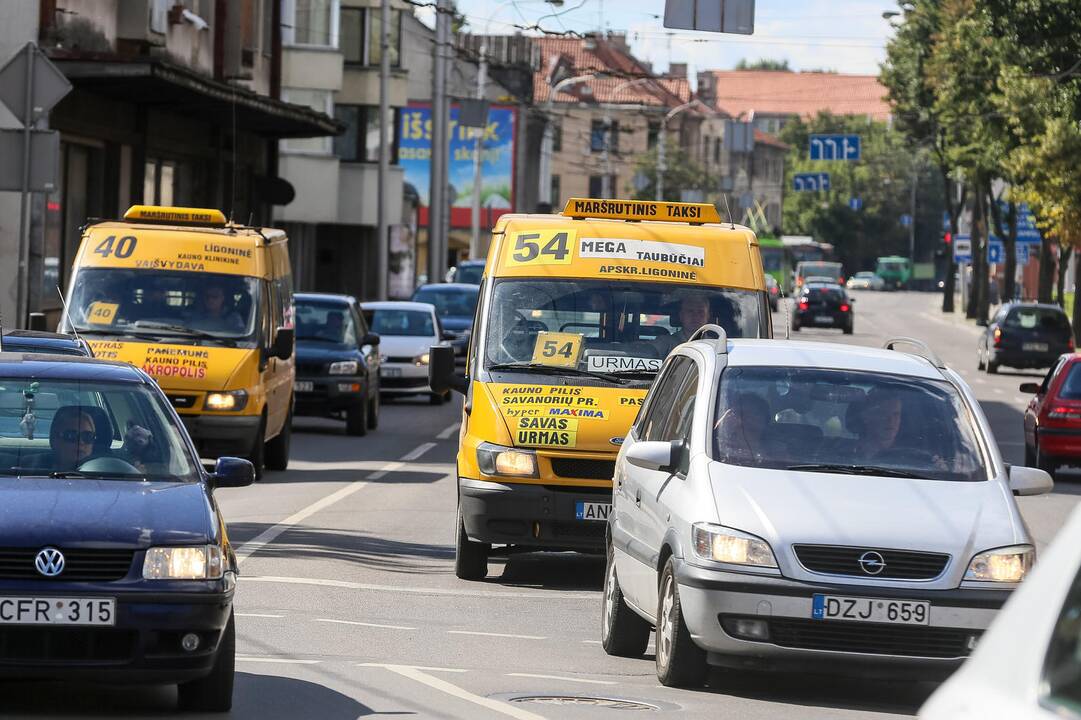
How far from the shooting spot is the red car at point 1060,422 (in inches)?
917

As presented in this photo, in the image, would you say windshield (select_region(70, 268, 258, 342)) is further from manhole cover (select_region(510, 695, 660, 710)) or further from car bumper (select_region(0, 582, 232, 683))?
car bumper (select_region(0, 582, 232, 683))

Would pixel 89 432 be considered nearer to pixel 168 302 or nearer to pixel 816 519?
pixel 816 519

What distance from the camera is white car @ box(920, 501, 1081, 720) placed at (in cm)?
318

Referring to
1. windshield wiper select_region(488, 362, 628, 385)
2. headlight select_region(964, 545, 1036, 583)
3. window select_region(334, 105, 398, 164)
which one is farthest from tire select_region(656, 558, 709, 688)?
window select_region(334, 105, 398, 164)

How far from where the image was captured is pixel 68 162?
31297mm

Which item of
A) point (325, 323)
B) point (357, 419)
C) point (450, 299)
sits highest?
point (325, 323)

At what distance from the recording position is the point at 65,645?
7.56m

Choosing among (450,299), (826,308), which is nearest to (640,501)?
(450,299)

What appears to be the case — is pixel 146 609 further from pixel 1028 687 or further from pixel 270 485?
pixel 270 485

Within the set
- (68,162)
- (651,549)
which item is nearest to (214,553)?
(651,549)

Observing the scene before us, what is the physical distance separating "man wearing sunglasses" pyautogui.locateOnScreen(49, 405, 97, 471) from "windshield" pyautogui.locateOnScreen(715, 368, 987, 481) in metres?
2.65

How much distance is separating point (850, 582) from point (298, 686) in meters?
2.31

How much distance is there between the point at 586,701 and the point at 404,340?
77.9ft

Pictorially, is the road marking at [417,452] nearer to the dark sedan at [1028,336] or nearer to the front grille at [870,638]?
the front grille at [870,638]
